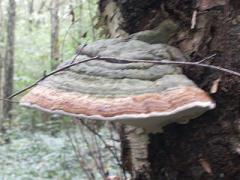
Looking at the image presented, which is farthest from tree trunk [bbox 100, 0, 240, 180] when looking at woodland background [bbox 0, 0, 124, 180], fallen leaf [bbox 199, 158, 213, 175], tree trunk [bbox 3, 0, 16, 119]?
tree trunk [bbox 3, 0, 16, 119]

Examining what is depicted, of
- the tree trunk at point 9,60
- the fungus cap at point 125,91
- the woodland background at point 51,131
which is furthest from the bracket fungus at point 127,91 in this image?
the tree trunk at point 9,60

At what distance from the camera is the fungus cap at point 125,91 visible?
92 cm

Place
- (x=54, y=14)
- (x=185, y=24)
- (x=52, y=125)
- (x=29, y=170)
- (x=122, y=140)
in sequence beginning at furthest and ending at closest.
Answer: (x=54, y=14) < (x=52, y=125) < (x=29, y=170) < (x=122, y=140) < (x=185, y=24)

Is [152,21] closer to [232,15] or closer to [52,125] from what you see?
[232,15]

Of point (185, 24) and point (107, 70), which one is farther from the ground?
point (185, 24)

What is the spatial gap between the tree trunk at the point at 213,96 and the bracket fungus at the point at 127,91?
0.05 meters

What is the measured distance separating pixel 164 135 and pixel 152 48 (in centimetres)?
24

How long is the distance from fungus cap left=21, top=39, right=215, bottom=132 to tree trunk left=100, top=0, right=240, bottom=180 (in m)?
0.05

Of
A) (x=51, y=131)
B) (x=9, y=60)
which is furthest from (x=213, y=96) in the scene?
(x=9, y=60)

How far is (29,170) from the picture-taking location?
5062 millimetres

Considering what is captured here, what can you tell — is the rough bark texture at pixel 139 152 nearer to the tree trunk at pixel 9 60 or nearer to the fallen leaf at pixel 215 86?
the fallen leaf at pixel 215 86

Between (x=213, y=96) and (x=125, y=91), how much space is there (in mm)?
246

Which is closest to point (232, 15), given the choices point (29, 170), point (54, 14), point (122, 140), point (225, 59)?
point (225, 59)

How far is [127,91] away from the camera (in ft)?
3.26
